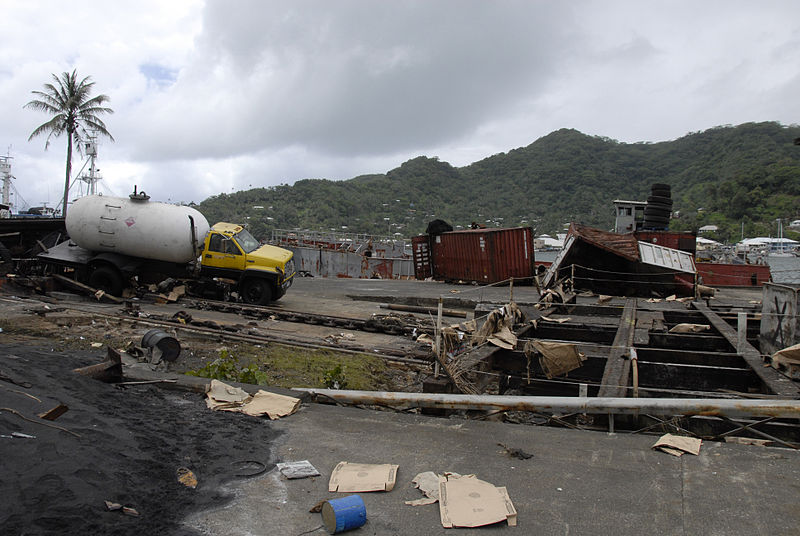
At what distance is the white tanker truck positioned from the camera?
47.1 ft

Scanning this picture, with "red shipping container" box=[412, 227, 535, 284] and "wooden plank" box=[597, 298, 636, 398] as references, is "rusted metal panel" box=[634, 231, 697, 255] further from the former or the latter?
"wooden plank" box=[597, 298, 636, 398]

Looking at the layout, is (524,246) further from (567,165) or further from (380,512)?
(567,165)

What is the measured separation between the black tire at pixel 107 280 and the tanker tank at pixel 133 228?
0.65 meters

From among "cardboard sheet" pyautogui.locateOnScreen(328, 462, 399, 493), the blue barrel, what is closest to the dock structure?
"cardboard sheet" pyautogui.locateOnScreen(328, 462, 399, 493)

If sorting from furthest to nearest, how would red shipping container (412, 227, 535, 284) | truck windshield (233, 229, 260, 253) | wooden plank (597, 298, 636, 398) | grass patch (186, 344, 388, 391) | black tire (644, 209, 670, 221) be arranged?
black tire (644, 209, 670, 221), red shipping container (412, 227, 535, 284), truck windshield (233, 229, 260, 253), grass patch (186, 344, 388, 391), wooden plank (597, 298, 636, 398)

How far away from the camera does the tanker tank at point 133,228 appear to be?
1433 cm

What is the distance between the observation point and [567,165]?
4717 inches

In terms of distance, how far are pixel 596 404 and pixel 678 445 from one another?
0.73 m

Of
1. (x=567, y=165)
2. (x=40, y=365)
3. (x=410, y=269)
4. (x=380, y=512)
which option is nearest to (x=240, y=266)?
(x=40, y=365)

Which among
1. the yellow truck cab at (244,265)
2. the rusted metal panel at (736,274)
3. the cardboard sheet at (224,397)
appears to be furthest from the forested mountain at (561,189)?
the cardboard sheet at (224,397)

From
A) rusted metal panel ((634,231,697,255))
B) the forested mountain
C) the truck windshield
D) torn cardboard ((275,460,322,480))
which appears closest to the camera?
torn cardboard ((275,460,322,480))

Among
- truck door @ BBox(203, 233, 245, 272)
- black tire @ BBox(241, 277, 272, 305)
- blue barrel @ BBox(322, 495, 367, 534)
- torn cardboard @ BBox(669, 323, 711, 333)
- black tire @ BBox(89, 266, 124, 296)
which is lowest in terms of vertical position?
torn cardboard @ BBox(669, 323, 711, 333)

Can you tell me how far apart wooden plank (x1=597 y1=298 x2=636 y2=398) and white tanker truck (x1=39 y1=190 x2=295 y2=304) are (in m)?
9.44

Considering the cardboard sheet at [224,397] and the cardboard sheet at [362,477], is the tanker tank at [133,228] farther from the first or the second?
the cardboard sheet at [362,477]
